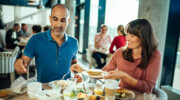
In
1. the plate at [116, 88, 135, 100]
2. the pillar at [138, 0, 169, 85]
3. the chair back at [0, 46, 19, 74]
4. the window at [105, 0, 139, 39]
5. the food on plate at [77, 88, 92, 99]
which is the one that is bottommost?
the chair back at [0, 46, 19, 74]

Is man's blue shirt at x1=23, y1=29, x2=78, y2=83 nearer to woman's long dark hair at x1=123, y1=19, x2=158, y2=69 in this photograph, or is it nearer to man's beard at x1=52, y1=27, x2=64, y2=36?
man's beard at x1=52, y1=27, x2=64, y2=36

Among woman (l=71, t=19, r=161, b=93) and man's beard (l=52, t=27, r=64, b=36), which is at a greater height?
man's beard (l=52, t=27, r=64, b=36)

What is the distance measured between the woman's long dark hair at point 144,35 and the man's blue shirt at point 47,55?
0.85 meters

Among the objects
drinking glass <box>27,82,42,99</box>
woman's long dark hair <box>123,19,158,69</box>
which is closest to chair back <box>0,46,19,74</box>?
drinking glass <box>27,82,42,99</box>

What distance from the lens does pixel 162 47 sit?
8.29 ft

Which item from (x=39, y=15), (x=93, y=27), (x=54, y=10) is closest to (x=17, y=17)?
(x=39, y=15)

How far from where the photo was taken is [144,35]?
1547 millimetres

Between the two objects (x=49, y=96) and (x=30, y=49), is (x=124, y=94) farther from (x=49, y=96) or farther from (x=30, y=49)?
(x=30, y=49)

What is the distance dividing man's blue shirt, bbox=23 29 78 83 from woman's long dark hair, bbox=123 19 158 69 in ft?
2.80

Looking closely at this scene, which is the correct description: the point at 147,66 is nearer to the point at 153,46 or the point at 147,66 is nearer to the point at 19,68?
the point at 153,46

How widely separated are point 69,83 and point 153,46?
1.00m

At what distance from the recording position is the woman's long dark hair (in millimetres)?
1532

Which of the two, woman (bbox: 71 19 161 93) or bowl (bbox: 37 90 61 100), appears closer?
bowl (bbox: 37 90 61 100)

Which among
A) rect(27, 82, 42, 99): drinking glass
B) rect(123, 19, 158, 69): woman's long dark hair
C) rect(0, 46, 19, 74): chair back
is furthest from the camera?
rect(0, 46, 19, 74): chair back
